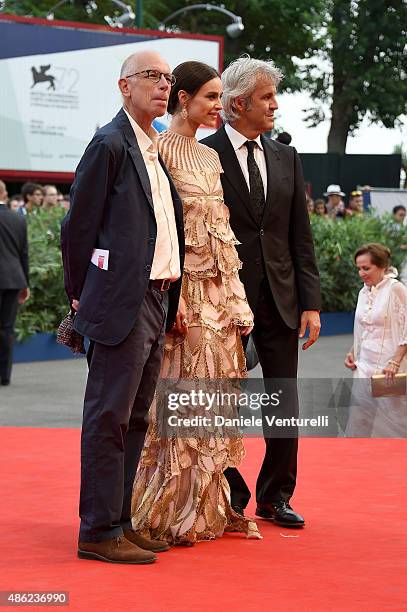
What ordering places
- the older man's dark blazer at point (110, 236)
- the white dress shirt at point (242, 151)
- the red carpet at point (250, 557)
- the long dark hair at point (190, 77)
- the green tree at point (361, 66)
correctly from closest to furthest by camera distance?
the red carpet at point (250, 557) → the older man's dark blazer at point (110, 236) → the long dark hair at point (190, 77) → the white dress shirt at point (242, 151) → the green tree at point (361, 66)

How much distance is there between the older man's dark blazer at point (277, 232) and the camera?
20.3ft

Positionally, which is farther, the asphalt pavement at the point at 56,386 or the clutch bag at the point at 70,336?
the asphalt pavement at the point at 56,386

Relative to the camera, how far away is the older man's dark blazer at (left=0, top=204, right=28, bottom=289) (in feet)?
42.7

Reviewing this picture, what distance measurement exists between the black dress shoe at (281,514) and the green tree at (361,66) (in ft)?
141

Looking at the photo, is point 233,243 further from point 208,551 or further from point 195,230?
point 208,551

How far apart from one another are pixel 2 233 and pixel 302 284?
23.6 ft

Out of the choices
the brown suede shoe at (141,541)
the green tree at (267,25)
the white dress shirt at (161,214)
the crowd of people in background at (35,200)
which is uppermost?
the green tree at (267,25)

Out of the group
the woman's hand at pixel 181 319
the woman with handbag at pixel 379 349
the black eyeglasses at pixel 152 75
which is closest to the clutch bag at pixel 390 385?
the woman with handbag at pixel 379 349

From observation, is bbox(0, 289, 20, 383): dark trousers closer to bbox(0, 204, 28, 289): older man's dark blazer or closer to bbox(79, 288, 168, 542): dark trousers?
bbox(0, 204, 28, 289): older man's dark blazer

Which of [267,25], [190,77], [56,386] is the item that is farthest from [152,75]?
[267,25]

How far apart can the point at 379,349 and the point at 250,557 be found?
12.0ft

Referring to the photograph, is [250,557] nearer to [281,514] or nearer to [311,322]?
[281,514]

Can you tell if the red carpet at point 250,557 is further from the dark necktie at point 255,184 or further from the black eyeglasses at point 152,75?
the black eyeglasses at point 152,75

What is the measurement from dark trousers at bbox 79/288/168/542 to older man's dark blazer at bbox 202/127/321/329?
0.88 metres
